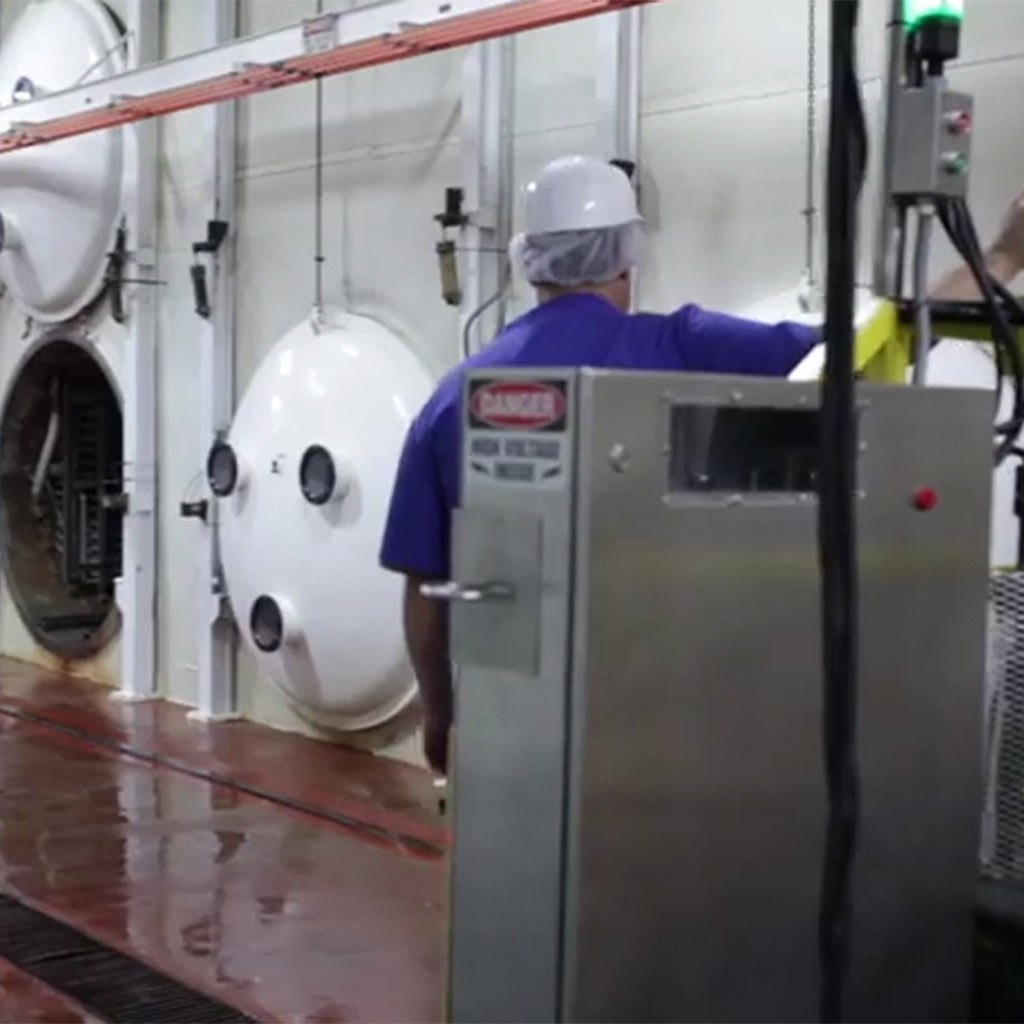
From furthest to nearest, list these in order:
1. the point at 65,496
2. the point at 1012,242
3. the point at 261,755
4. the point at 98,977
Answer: the point at 65,496
the point at 261,755
the point at 98,977
the point at 1012,242

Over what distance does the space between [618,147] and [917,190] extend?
2.97 m

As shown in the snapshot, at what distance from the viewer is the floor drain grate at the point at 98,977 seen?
119 inches

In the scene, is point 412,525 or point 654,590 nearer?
point 654,590

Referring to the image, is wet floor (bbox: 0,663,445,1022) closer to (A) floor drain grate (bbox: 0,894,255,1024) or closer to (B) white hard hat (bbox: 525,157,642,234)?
(A) floor drain grate (bbox: 0,894,255,1024)

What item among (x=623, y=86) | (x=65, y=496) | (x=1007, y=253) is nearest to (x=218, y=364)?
(x=65, y=496)

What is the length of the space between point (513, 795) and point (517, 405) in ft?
0.86

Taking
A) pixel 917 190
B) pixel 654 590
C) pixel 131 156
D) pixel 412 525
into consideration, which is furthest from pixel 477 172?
pixel 654 590

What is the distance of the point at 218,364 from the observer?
18.7 feet

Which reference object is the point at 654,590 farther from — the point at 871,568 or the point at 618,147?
the point at 618,147

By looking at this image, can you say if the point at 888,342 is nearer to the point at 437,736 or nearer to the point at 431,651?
the point at 431,651

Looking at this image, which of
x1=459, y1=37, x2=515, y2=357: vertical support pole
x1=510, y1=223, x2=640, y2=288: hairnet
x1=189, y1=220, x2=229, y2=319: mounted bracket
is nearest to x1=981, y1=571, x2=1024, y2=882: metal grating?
x1=510, y1=223, x2=640, y2=288: hairnet

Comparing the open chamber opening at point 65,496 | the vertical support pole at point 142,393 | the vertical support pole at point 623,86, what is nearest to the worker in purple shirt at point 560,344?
the vertical support pole at point 623,86

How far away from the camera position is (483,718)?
3.72 feet

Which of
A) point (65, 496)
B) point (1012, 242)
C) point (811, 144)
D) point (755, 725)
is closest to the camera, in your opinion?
point (755, 725)
